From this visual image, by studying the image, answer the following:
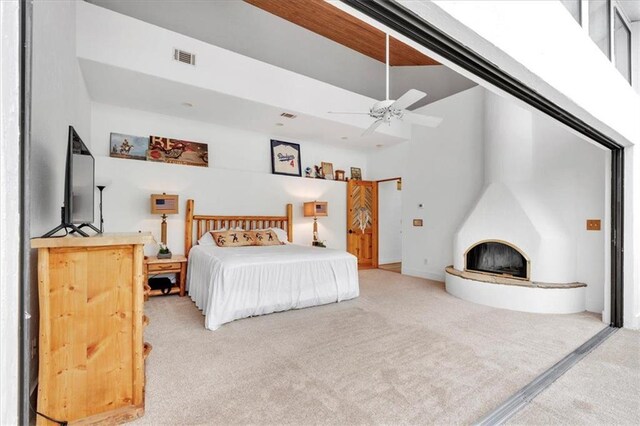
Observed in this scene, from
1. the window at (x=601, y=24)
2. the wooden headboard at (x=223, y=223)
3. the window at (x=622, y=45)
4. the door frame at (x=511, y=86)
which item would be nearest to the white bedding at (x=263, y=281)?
the wooden headboard at (x=223, y=223)

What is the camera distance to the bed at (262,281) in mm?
3406

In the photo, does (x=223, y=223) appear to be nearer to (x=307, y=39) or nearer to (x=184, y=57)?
(x=184, y=57)

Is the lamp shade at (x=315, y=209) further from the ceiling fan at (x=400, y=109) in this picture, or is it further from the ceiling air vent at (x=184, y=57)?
the ceiling air vent at (x=184, y=57)

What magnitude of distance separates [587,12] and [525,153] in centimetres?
224

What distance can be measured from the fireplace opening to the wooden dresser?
181 inches

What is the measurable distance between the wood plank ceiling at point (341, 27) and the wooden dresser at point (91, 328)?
4.99 metres

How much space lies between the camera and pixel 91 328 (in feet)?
5.65

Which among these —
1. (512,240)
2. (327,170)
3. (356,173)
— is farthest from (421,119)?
(356,173)

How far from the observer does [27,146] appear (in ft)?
2.34

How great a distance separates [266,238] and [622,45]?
17.4ft

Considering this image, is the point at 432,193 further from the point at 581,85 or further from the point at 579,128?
the point at 581,85

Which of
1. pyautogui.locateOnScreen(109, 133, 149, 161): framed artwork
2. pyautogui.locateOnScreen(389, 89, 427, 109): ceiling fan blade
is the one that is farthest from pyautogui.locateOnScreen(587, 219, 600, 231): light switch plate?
pyautogui.locateOnScreen(109, 133, 149, 161): framed artwork

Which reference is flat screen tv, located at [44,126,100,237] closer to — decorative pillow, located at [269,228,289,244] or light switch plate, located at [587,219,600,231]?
decorative pillow, located at [269,228,289,244]

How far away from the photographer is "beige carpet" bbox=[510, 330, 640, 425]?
Result: 1823 mm
